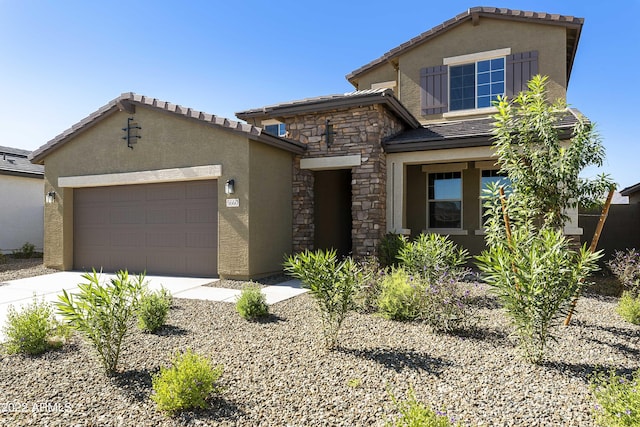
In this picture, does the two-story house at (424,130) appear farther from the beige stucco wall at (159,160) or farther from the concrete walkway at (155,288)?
the concrete walkway at (155,288)

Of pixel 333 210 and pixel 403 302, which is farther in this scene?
pixel 333 210

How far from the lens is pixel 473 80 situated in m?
11.0

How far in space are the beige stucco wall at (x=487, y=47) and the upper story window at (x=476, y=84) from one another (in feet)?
1.42

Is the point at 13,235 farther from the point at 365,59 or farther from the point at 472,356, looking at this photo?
the point at 472,356

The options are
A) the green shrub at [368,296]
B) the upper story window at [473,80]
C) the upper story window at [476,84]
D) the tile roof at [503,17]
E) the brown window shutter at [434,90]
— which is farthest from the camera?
the brown window shutter at [434,90]

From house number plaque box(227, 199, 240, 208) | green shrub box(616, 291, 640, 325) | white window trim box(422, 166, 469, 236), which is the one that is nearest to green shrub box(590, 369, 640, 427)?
green shrub box(616, 291, 640, 325)

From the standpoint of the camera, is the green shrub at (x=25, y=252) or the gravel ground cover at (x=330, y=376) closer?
the gravel ground cover at (x=330, y=376)

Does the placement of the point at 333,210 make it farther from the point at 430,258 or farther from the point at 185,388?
the point at 185,388

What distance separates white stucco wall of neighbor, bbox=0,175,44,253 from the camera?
14.1 metres

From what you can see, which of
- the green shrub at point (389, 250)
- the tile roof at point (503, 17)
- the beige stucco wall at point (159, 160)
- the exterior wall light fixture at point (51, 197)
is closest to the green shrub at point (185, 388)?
the beige stucco wall at point (159, 160)

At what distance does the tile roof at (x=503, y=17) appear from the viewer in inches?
391

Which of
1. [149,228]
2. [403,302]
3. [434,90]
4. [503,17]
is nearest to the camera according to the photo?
[403,302]

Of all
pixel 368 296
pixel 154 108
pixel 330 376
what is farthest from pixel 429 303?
pixel 154 108

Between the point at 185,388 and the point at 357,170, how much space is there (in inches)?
281
